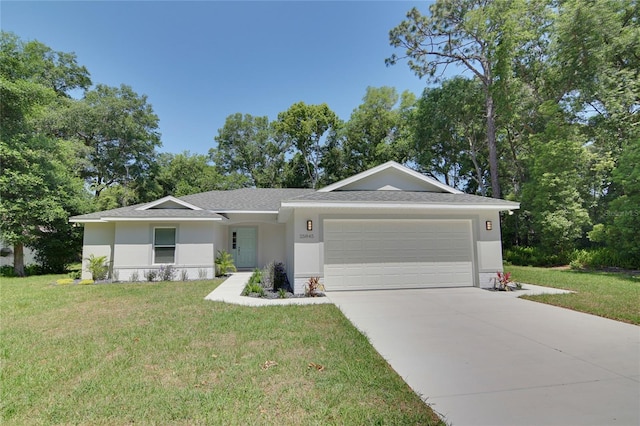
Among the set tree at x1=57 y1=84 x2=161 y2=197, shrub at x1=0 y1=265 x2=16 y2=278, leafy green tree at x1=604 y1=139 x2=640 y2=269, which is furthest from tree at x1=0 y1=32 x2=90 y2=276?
leafy green tree at x1=604 y1=139 x2=640 y2=269

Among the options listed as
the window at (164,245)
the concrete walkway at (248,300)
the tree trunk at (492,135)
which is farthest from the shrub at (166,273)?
the tree trunk at (492,135)

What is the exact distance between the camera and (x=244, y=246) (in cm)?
1558

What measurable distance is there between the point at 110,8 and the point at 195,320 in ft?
37.5

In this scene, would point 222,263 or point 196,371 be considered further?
point 222,263

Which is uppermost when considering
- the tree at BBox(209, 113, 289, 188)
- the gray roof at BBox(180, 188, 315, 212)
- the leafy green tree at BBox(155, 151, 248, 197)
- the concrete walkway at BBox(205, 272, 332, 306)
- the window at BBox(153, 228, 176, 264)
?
the tree at BBox(209, 113, 289, 188)

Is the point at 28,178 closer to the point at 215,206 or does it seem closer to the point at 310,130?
the point at 215,206

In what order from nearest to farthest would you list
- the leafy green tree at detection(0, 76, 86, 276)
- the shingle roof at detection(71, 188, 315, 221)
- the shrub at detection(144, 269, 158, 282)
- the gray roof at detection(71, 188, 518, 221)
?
the gray roof at detection(71, 188, 518, 221)
the shrub at detection(144, 269, 158, 282)
the shingle roof at detection(71, 188, 315, 221)
the leafy green tree at detection(0, 76, 86, 276)

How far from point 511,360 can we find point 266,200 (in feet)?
45.7

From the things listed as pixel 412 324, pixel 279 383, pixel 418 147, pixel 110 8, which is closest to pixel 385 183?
pixel 412 324

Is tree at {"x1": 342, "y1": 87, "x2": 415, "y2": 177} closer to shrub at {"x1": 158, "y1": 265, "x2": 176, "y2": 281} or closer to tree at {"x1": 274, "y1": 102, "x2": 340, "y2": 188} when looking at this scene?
tree at {"x1": 274, "y1": 102, "x2": 340, "y2": 188}

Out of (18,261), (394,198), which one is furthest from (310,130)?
(18,261)

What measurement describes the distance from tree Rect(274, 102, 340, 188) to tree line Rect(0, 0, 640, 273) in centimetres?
14

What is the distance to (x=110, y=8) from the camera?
10.5 metres

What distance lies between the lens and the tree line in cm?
1438
